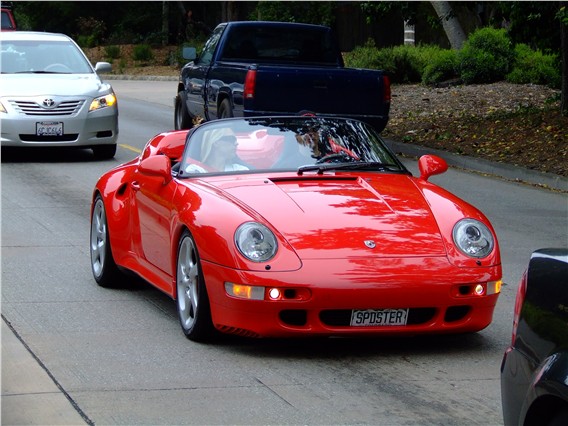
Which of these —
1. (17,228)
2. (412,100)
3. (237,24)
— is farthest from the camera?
(412,100)

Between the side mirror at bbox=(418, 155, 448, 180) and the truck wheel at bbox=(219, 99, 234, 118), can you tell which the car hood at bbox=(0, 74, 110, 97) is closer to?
the truck wheel at bbox=(219, 99, 234, 118)

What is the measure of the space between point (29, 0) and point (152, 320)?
5473 centimetres

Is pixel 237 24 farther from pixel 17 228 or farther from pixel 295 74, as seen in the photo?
pixel 17 228

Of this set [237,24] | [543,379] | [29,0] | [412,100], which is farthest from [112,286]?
[29,0]

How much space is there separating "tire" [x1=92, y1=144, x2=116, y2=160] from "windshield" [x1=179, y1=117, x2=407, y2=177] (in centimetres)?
1044

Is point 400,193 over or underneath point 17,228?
over

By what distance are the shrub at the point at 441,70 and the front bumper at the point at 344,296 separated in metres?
23.5

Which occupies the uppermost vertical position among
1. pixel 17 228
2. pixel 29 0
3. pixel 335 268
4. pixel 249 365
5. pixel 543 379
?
pixel 543 379

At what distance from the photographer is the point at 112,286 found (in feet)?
32.3

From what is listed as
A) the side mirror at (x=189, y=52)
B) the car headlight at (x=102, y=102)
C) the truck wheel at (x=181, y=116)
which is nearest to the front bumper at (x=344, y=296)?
the car headlight at (x=102, y=102)

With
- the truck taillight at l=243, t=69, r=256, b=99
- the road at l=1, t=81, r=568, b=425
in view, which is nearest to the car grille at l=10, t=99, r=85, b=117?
the truck taillight at l=243, t=69, r=256, b=99

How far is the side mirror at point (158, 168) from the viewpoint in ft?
28.7

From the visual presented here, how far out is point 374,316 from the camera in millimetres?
7441

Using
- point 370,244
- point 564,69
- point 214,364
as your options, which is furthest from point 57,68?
point 214,364
